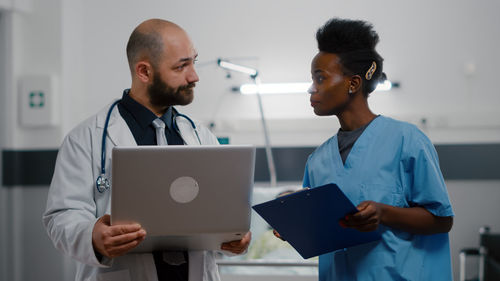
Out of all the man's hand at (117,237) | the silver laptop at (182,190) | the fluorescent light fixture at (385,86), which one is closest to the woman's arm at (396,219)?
the silver laptop at (182,190)

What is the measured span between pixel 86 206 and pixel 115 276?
0.66ft

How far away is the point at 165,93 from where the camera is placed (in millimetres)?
1518

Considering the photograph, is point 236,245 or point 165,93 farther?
point 165,93

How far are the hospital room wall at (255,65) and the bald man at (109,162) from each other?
6.86 feet

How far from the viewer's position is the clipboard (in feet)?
3.74

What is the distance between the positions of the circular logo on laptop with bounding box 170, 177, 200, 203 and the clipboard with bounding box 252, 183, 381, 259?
151mm

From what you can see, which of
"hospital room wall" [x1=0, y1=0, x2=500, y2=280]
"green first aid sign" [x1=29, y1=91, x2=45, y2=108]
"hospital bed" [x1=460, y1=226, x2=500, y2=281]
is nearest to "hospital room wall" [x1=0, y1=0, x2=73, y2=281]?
"hospital room wall" [x1=0, y1=0, x2=500, y2=280]

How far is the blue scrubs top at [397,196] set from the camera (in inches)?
50.5

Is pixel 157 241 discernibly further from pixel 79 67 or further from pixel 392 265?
Answer: pixel 79 67

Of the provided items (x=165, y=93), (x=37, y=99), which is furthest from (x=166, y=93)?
(x=37, y=99)

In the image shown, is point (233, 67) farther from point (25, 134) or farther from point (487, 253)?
point (487, 253)

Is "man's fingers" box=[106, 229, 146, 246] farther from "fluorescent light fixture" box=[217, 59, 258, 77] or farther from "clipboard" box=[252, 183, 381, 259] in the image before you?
"fluorescent light fixture" box=[217, 59, 258, 77]

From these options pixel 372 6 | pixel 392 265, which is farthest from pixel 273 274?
pixel 372 6

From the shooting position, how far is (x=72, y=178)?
1.35 meters
